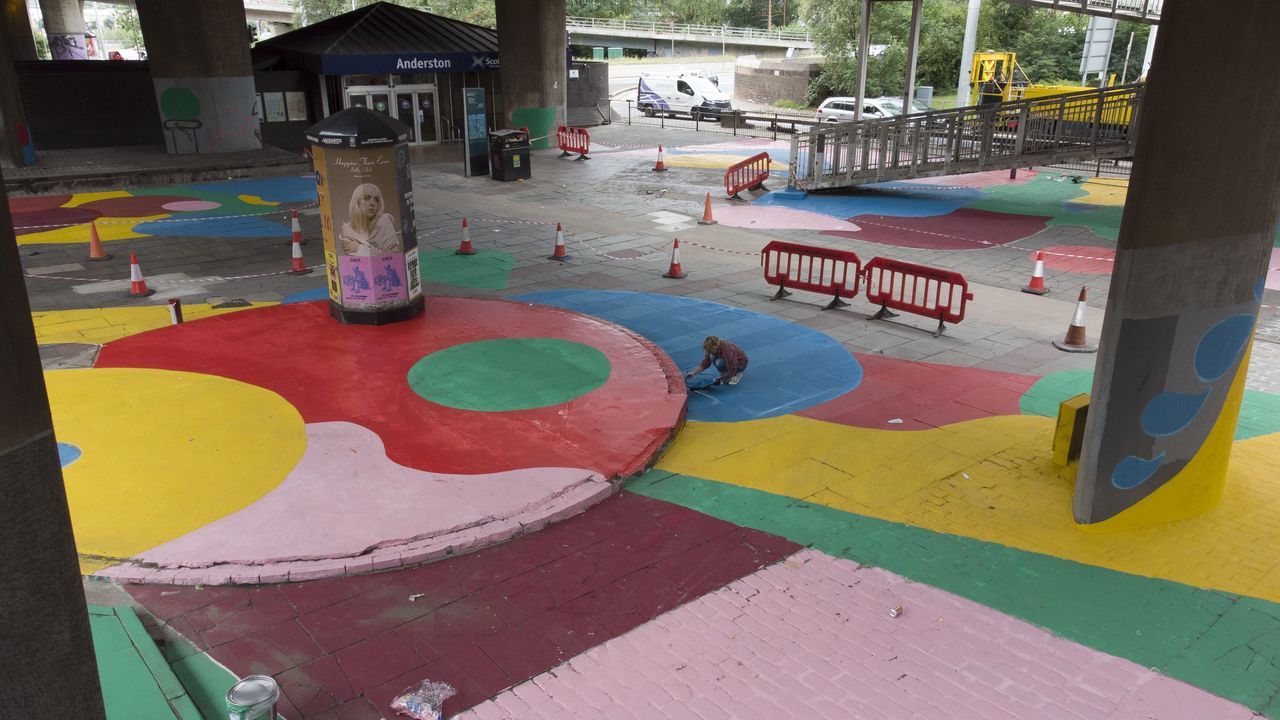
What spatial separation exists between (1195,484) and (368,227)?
10.4 metres

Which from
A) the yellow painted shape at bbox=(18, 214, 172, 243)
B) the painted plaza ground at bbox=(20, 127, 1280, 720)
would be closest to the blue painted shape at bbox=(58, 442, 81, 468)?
the painted plaza ground at bbox=(20, 127, 1280, 720)

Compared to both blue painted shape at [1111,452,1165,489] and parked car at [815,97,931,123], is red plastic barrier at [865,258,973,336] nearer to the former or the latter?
blue painted shape at [1111,452,1165,489]

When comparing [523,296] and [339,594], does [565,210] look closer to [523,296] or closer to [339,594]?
[523,296]

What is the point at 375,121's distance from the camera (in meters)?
12.6

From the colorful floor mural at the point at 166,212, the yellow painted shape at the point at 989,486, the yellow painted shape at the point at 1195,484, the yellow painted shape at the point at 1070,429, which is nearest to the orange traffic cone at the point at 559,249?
the colorful floor mural at the point at 166,212

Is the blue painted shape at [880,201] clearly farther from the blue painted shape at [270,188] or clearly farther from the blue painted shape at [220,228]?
the blue painted shape at [270,188]

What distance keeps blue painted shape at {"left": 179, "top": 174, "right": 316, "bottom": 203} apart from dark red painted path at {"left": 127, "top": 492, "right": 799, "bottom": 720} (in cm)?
1880

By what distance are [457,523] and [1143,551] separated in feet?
19.8

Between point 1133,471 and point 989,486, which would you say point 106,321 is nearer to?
point 989,486

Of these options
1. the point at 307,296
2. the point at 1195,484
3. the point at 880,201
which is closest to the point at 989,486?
the point at 1195,484

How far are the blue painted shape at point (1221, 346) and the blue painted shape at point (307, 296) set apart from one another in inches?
495

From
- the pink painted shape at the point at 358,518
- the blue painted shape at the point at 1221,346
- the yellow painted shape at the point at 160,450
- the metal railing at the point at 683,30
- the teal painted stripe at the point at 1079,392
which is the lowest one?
the teal painted stripe at the point at 1079,392

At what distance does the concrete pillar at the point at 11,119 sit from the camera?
80.9 ft

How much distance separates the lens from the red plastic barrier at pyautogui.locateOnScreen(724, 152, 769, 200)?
25.1 m
